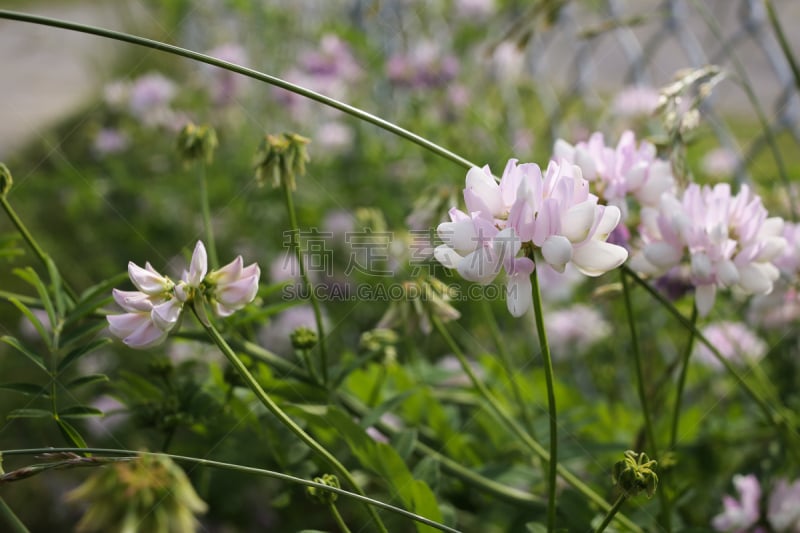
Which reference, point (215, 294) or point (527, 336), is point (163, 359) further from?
point (527, 336)

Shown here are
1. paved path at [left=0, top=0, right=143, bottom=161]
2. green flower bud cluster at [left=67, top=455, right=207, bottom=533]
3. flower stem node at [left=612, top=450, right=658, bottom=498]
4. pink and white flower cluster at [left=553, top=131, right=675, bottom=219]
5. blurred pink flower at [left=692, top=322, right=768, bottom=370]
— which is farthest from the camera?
paved path at [left=0, top=0, right=143, bottom=161]

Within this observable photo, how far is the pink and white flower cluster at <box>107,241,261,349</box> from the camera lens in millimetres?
647

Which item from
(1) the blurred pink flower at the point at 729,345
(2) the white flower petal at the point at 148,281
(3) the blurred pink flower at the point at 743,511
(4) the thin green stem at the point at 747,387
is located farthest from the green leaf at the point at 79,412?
(1) the blurred pink flower at the point at 729,345

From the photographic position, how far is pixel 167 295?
0.67 m

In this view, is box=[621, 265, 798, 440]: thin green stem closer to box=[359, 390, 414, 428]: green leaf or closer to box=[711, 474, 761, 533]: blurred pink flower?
box=[711, 474, 761, 533]: blurred pink flower

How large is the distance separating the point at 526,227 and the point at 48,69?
5690mm

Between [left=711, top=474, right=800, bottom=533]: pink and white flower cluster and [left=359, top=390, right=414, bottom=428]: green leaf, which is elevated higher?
[left=359, top=390, right=414, bottom=428]: green leaf

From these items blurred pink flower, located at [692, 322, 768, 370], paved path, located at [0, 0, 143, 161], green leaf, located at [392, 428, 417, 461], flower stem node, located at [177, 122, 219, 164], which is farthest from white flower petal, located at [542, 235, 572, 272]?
paved path, located at [0, 0, 143, 161]

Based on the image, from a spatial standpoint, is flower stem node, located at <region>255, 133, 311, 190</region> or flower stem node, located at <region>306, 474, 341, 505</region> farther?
flower stem node, located at <region>255, 133, 311, 190</region>

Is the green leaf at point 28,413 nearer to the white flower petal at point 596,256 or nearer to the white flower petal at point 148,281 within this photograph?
the white flower petal at point 148,281

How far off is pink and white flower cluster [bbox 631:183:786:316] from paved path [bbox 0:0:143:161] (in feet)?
9.35

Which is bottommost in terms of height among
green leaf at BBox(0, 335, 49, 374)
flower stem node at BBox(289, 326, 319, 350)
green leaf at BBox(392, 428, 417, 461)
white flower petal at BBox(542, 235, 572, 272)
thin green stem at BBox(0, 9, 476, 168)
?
green leaf at BBox(392, 428, 417, 461)

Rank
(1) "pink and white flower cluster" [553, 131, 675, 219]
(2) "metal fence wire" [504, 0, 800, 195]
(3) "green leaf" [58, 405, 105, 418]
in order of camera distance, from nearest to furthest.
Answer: (3) "green leaf" [58, 405, 105, 418]
(1) "pink and white flower cluster" [553, 131, 675, 219]
(2) "metal fence wire" [504, 0, 800, 195]

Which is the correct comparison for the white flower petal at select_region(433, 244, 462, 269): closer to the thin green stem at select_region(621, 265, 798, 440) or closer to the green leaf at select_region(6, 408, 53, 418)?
the thin green stem at select_region(621, 265, 798, 440)
